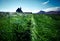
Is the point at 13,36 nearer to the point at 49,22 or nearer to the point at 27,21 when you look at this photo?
the point at 27,21

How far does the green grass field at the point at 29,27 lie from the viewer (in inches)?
82.8

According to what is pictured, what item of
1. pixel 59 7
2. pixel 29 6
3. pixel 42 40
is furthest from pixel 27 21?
pixel 59 7

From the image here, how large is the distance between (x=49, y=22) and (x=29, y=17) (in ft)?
1.31

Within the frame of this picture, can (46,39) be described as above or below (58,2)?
below

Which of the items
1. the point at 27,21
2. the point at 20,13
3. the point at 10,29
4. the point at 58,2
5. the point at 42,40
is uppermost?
the point at 58,2

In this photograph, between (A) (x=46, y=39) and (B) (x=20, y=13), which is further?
(B) (x=20, y=13)

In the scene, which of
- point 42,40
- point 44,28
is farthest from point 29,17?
point 42,40

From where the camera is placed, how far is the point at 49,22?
2.19 m

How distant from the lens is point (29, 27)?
85.2 inches

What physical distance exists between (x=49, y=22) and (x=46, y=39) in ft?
1.09

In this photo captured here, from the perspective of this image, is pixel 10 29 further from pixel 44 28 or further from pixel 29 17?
pixel 44 28

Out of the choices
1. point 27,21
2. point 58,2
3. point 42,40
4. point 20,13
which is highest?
point 58,2

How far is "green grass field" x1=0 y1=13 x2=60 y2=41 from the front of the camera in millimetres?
2104

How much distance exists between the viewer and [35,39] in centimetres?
210
